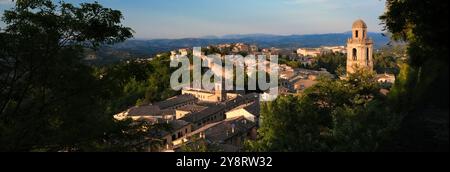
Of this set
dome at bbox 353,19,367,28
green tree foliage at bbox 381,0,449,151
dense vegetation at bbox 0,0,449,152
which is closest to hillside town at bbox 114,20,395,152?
dome at bbox 353,19,367,28

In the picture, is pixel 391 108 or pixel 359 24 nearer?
pixel 391 108

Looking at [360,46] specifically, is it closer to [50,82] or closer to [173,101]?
[173,101]

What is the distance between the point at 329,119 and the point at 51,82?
13.8 m

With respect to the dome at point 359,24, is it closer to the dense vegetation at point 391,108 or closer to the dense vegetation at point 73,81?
the dense vegetation at point 391,108

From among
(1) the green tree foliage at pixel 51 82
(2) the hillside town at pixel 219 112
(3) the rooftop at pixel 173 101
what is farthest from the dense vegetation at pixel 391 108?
(3) the rooftop at pixel 173 101

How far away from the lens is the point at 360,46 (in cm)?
5166

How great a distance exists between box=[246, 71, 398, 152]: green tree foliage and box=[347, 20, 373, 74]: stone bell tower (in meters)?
29.4

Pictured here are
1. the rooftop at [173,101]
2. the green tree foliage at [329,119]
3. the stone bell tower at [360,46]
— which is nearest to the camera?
the green tree foliage at [329,119]

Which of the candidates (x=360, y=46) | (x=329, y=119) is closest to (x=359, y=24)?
(x=360, y=46)

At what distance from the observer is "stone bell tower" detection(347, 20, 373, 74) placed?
51719mm

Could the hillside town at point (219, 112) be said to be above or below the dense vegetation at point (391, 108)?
below

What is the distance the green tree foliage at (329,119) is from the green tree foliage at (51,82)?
6.54 metres

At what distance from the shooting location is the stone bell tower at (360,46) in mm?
51719
